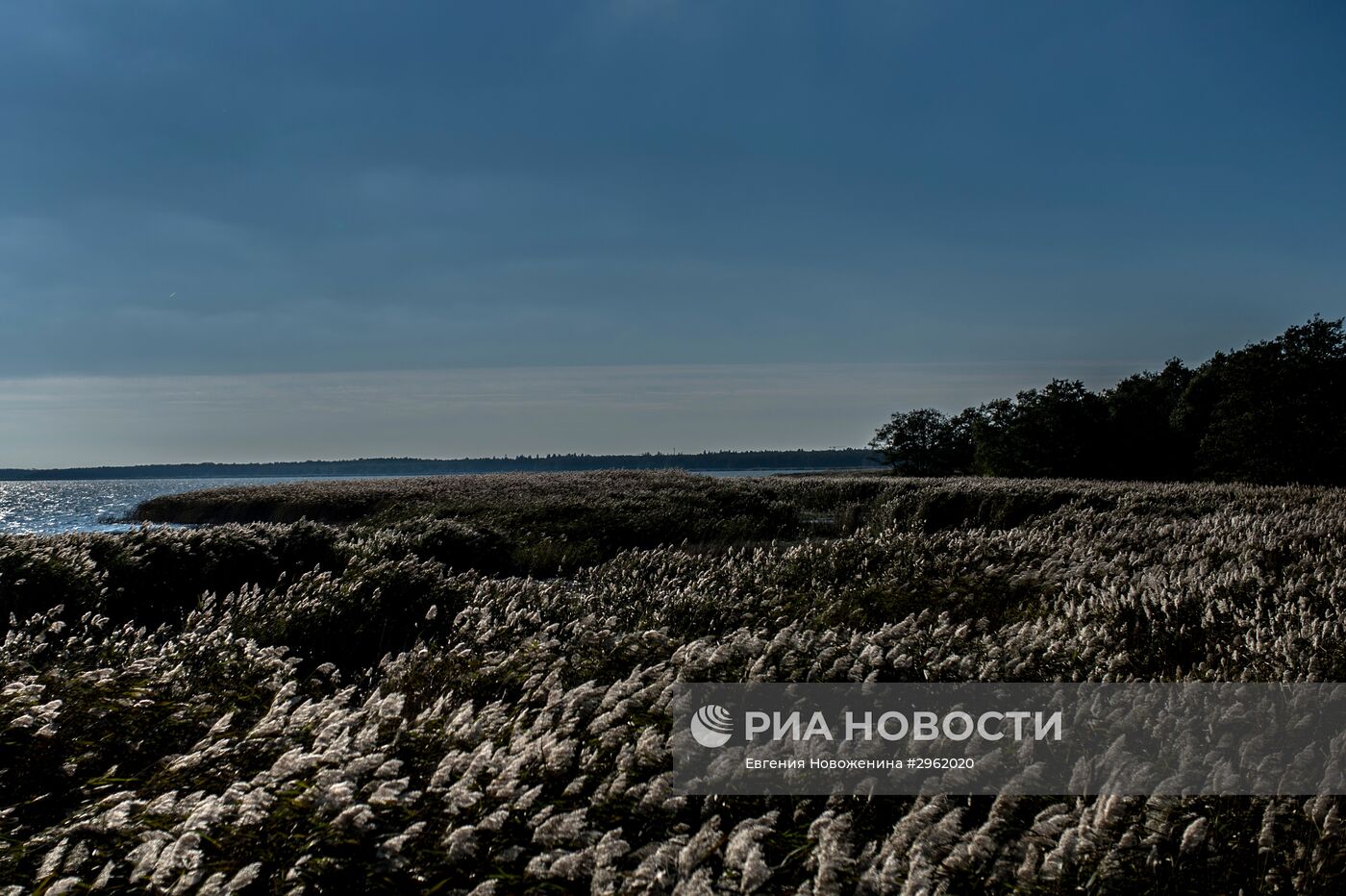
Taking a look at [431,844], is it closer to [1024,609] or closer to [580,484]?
[1024,609]

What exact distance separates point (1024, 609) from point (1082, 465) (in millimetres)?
54415

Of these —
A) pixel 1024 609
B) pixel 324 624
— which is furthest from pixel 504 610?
pixel 1024 609

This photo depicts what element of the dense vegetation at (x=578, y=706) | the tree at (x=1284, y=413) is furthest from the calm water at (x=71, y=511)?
the tree at (x=1284, y=413)

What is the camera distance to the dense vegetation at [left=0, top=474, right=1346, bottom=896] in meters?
3.12

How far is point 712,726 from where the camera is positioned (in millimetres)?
4500

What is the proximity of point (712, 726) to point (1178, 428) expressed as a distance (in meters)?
61.2

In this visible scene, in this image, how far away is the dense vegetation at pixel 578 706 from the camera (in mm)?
3119

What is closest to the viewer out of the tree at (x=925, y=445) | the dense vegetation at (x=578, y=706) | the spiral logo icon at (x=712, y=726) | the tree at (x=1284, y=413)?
the dense vegetation at (x=578, y=706)

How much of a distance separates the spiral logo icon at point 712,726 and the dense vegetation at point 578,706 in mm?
187

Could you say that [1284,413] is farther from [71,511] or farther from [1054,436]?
[71,511]

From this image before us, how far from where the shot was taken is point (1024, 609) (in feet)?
28.0

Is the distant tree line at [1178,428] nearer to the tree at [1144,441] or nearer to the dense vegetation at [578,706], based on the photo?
the tree at [1144,441]

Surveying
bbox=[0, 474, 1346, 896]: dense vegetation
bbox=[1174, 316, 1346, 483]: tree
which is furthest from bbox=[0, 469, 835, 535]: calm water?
bbox=[1174, 316, 1346, 483]: tree

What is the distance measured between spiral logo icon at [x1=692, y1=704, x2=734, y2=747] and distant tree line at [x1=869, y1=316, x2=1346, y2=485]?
47.2 meters
